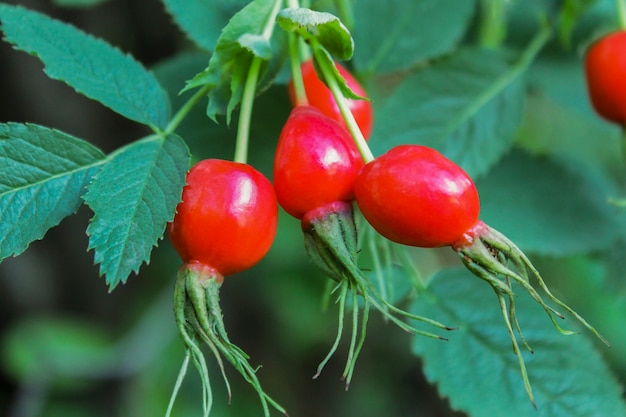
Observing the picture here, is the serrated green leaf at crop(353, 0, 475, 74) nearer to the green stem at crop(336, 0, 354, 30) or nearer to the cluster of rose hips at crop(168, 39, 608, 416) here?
the green stem at crop(336, 0, 354, 30)

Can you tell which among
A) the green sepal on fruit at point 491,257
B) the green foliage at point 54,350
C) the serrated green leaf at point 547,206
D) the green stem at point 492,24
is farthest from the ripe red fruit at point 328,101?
the green foliage at point 54,350

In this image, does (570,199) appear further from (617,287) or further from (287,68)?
(287,68)

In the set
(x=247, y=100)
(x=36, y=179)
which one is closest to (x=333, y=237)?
(x=247, y=100)

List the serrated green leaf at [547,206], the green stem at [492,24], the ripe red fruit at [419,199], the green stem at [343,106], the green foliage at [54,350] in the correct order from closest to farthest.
→ the ripe red fruit at [419,199], the green stem at [343,106], the serrated green leaf at [547,206], the green stem at [492,24], the green foliage at [54,350]

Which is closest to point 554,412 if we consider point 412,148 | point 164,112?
point 412,148

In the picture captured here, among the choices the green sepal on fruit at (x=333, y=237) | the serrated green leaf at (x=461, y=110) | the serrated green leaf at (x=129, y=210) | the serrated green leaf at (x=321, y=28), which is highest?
the serrated green leaf at (x=321, y=28)

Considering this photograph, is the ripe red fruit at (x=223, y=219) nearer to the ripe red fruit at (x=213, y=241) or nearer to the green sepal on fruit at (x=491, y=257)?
the ripe red fruit at (x=213, y=241)
